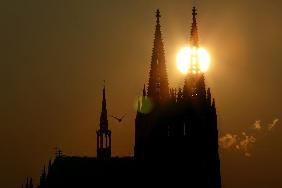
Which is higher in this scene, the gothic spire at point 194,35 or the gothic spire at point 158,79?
the gothic spire at point 194,35

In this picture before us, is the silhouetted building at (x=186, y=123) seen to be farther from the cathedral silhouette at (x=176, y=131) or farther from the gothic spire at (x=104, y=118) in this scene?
the gothic spire at (x=104, y=118)

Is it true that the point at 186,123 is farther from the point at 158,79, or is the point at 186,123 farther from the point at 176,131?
the point at 158,79

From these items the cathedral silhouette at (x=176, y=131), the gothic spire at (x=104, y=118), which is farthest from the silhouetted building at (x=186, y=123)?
the gothic spire at (x=104, y=118)

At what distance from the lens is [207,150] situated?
67750 mm

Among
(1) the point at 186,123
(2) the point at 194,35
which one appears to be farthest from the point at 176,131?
(2) the point at 194,35

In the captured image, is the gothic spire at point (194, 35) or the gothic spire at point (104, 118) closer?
the gothic spire at point (194, 35)

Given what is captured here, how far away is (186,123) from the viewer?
223 feet

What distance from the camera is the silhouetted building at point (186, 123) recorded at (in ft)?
221

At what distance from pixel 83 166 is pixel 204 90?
21.6m

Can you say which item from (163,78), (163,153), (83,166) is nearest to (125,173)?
(83,166)

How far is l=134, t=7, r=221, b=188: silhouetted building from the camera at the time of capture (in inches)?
2650

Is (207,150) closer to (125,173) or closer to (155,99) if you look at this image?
(155,99)

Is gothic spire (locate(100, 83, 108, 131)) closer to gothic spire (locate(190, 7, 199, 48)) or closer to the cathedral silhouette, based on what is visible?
the cathedral silhouette

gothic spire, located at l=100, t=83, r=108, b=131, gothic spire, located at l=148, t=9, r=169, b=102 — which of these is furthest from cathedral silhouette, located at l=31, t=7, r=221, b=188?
gothic spire, located at l=100, t=83, r=108, b=131
